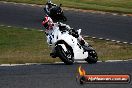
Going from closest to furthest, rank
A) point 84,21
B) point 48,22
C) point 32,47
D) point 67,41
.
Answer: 1. point 48,22
2. point 67,41
3. point 32,47
4. point 84,21

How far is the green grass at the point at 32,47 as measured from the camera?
17.1 metres

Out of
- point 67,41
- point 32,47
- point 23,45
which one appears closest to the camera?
point 67,41

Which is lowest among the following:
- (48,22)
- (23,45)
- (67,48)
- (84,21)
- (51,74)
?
(84,21)

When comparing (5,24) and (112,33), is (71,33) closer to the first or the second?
(112,33)

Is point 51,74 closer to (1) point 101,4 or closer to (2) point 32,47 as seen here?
(2) point 32,47

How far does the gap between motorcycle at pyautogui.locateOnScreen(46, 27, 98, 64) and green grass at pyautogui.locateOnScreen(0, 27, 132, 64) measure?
786 millimetres

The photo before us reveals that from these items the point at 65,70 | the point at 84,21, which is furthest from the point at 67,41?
the point at 84,21

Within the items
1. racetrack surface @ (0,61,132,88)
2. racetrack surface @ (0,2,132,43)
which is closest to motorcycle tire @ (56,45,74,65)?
racetrack surface @ (0,61,132,88)

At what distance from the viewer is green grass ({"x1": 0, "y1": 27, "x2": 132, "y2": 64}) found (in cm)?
1711

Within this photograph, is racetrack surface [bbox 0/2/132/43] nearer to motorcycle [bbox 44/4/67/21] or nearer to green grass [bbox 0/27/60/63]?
green grass [bbox 0/27/60/63]

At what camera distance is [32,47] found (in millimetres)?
20234

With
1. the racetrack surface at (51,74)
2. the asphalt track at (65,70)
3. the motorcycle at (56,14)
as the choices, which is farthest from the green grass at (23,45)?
the racetrack surface at (51,74)

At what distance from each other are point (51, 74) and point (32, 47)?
27.8ft

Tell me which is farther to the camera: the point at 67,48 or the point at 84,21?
the point at 84,21
